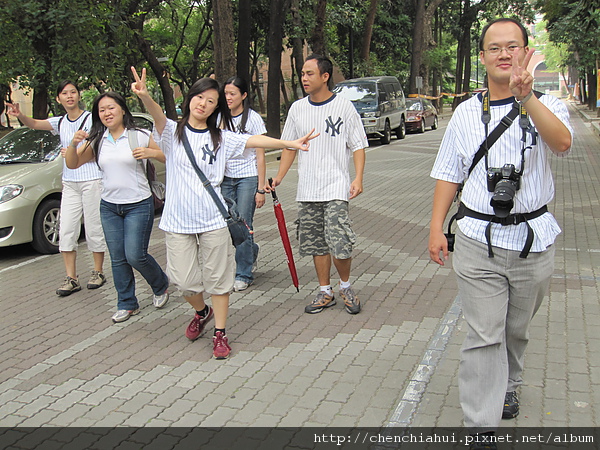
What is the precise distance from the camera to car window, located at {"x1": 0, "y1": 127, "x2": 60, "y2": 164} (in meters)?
8.41

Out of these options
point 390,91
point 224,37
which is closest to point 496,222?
point 224,37

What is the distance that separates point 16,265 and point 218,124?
4.06m

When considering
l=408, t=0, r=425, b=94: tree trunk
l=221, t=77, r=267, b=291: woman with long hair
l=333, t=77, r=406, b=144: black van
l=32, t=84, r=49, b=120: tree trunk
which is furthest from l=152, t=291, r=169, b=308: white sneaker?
l=408, t=0, r=425, b=94: tree trunk

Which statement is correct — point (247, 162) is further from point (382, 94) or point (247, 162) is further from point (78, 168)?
point (382, 94)

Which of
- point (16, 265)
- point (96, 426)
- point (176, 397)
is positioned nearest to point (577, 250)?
point (176, 397)

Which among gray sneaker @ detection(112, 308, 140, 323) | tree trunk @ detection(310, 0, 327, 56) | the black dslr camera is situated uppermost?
tree trunk @ detection(310, 0, 327, 56)

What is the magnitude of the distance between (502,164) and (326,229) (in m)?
2.31

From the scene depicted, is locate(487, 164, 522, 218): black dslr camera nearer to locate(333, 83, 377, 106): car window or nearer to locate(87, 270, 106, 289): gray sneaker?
locate(87, 270, 106, 289): gray sneaker

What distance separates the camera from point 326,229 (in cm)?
510

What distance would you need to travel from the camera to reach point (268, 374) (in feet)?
13.7

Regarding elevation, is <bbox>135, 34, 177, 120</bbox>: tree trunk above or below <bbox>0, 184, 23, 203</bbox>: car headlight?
above

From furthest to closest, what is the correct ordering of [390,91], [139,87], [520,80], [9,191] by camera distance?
[390,91], [9,191], [139,87], [520,80]

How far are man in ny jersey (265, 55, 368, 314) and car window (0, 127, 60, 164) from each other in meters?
4.46
